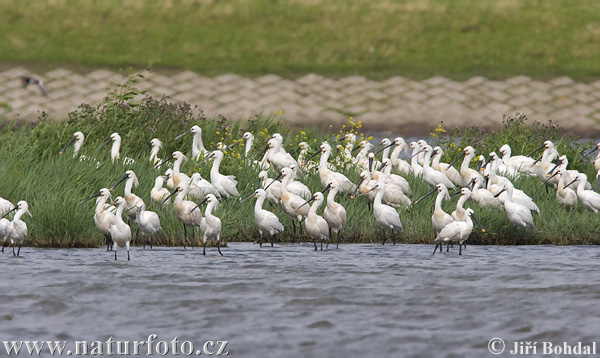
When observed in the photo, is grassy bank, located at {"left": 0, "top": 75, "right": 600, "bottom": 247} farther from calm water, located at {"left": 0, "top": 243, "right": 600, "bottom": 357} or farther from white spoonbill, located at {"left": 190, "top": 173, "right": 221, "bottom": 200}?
calm water, located at {"left": 0, "top": 243, "right": 600, "bottom": 357}

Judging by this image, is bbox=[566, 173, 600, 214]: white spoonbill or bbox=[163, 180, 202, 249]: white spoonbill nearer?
bbox=[163, 180, 202, 249]: white spoonbill

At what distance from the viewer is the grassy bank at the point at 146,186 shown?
13.0 metres

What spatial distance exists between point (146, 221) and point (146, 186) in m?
2.20

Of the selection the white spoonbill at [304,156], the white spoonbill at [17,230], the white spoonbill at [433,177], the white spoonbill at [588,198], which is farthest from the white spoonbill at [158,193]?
the white spoonbill at [588,198]

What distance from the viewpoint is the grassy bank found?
13.0m

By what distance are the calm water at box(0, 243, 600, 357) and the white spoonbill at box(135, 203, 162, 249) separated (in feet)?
0.95

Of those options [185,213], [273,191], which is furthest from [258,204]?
[273,191]

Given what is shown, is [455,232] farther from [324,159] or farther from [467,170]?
[467,170]

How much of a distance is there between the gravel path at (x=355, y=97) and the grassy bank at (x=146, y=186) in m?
6.16

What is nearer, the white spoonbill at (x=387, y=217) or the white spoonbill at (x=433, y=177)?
the white spoonbill at (x=387, y=217)

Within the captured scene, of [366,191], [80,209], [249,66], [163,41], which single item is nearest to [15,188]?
[80,209]

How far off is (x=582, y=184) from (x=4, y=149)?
8.08 metres

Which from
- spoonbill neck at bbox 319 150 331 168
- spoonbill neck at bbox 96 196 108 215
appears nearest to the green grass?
spoonbill neck at bbox 319 150 331 168

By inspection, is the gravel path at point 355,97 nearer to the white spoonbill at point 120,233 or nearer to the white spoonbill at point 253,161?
the white spoonbill at point 253,161
